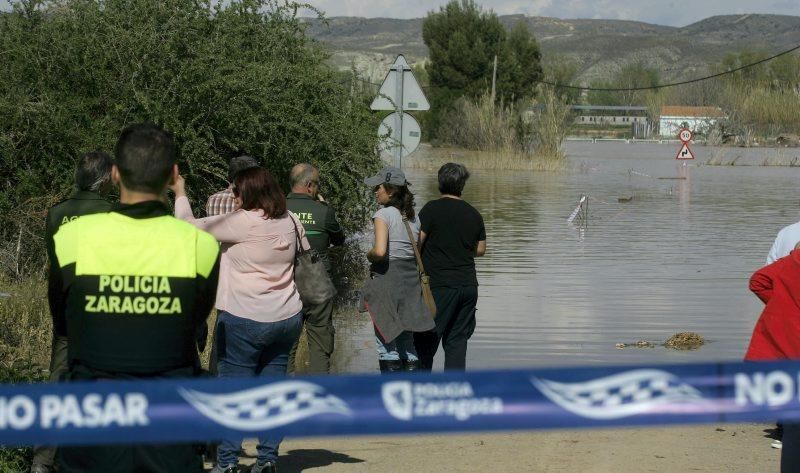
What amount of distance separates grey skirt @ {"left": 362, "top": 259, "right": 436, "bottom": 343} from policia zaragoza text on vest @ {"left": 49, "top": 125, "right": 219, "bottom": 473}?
3.84 m

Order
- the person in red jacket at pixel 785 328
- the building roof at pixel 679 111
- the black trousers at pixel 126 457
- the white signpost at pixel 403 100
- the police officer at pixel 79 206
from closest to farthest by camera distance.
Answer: the black trousers at pixel 126 457 < the person in red jacket at pixel 785 328 < the police officer at pixel 79 206 < the white signpost at pixel 403 100 < the building roof at pixel 679 111

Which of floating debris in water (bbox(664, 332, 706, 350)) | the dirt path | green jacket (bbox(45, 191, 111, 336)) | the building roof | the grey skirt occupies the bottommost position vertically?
the building roof

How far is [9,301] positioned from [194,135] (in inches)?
130

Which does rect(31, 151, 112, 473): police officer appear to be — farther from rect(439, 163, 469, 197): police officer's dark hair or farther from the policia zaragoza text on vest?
rect(439, 163, 469, 197): police officer's dark hair

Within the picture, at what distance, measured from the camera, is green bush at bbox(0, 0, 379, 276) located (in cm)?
1243

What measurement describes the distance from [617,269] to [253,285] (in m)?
12.0

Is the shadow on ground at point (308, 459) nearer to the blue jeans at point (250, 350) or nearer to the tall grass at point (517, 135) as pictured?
the blue jeans at point (250, 350)

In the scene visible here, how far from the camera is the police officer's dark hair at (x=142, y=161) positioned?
384 cm

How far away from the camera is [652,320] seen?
1304 centimetres

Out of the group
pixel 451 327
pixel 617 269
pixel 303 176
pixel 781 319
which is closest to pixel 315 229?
pixel 303 176

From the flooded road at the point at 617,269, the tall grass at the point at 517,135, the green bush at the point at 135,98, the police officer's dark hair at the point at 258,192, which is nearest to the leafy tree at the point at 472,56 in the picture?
the tall grass at the point at 517,135

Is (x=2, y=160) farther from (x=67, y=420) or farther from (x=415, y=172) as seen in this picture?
(x=415, y=172)

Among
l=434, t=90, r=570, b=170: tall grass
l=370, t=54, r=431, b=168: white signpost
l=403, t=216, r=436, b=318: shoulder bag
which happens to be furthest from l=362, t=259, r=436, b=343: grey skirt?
l=434, t=90, r=570, b=170: tall grass

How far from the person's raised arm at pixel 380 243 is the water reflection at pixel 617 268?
113 inches
